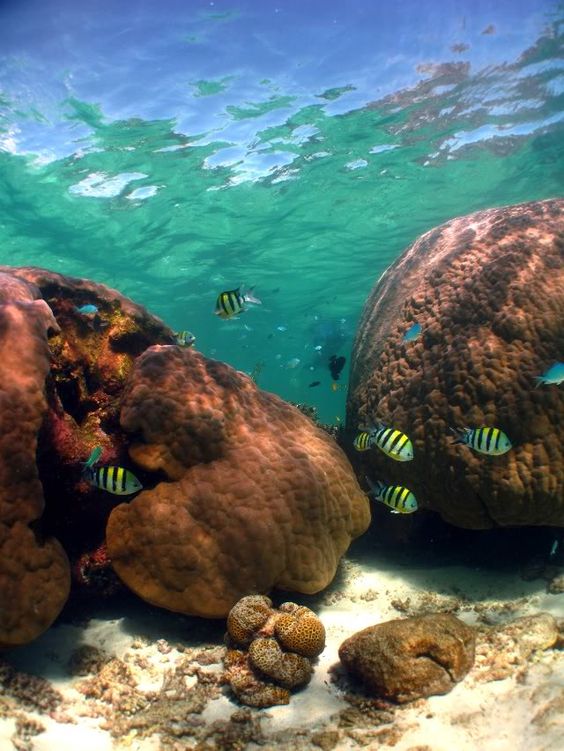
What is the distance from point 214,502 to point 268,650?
138 cm

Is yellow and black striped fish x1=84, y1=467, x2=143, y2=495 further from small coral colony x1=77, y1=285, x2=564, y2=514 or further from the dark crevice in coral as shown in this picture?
the dark crevice in coral

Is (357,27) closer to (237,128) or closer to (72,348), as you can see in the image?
(237,128)

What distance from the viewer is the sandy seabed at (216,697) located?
3221mm

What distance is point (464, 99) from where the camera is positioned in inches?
618

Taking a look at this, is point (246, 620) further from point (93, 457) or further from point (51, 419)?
point (51, 419)

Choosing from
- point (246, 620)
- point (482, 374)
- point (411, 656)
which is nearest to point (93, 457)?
point (246, 620)

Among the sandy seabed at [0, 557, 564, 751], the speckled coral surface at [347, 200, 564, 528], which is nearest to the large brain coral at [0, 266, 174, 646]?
the sandy seabed at [0, 557, 564, 751]

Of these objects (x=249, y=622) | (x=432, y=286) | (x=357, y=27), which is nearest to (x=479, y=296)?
(x=432, y=286)

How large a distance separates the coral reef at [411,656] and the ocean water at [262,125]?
6.56 m

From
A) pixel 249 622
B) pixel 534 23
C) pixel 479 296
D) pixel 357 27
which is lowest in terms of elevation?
pixel 249 622

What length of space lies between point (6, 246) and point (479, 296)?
2201 cm

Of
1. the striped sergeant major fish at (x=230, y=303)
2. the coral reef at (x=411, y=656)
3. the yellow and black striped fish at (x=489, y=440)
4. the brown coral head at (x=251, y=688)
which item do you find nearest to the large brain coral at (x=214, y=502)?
the brown coral head at (x=251, y=688)

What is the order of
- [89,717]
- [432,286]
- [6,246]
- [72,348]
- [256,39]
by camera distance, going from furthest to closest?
[6,246] → [256,39] → [432,286] → [72,348] → [89,717]

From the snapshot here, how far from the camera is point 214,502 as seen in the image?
4.68 metres
